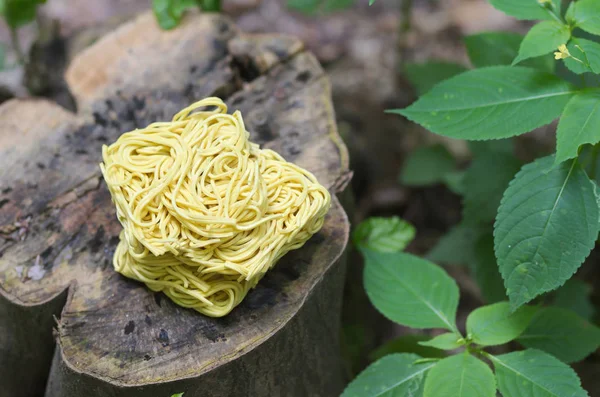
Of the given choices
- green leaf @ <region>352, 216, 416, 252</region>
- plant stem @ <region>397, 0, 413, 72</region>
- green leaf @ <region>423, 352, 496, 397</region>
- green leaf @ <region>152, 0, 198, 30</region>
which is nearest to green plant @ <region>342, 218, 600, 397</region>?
green leaf @ <region>423, 352, 496, 397</region>

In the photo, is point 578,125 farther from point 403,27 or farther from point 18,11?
point 18,11

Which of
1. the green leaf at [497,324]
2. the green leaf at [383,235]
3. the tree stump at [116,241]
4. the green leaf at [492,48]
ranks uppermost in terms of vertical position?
the green leaf at [492,48]

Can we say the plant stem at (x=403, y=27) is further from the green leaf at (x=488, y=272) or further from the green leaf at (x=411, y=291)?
the green leaf at (x=411, y=291)

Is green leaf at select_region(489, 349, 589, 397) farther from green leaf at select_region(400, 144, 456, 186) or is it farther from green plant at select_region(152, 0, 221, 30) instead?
green plant at select_region(152, 0, 221, 30)

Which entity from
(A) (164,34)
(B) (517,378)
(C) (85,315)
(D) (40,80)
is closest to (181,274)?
(C) (85,315)

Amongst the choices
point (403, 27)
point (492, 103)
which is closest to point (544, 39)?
point (492, 103)

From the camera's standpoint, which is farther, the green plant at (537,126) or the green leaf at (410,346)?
the green leaf at (410,346)

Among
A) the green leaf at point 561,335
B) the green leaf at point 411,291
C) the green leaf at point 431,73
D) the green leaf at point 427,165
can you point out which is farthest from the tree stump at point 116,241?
the green leaf at point 427,165
